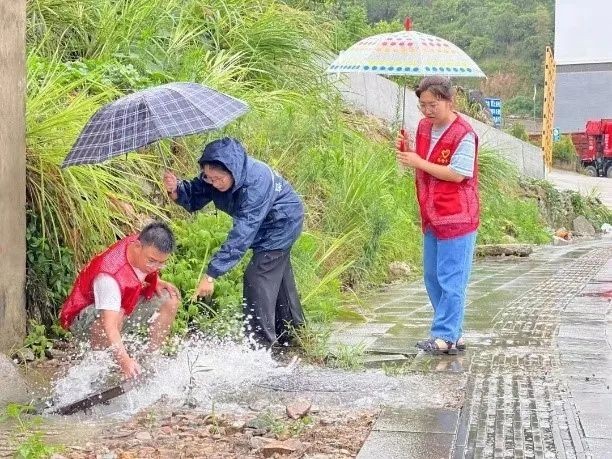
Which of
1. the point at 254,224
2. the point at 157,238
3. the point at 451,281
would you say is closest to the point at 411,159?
the point at 451,281

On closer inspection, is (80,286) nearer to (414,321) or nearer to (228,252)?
(228,252)

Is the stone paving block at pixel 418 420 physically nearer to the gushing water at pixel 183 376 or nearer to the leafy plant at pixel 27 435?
the gushing water at pixel 183 376

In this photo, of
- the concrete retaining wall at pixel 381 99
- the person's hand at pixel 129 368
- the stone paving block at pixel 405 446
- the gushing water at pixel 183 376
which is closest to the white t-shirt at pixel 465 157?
the gushing water at pixel 183 376

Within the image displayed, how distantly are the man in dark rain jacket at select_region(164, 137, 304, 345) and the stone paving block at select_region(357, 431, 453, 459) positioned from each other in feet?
4.85

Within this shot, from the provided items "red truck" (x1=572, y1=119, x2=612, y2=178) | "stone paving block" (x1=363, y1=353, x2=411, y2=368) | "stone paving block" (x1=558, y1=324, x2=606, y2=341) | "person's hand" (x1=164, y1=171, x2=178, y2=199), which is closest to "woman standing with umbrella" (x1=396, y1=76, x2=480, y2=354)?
"stone paving block" (x1=363, y1=353, x2=411, y2=368)

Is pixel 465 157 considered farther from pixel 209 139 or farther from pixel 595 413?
pixel 209 139

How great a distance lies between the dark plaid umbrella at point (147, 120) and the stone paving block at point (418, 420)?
1.69 meters

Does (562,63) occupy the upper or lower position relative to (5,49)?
upper

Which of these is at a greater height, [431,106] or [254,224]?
[431,106]

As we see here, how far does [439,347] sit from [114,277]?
213 cm

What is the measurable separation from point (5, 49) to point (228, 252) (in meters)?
1.66

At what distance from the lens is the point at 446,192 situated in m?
6.27

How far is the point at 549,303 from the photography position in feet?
27.9

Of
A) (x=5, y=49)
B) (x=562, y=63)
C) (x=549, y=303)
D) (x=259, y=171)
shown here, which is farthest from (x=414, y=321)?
(x=562, y=63)
